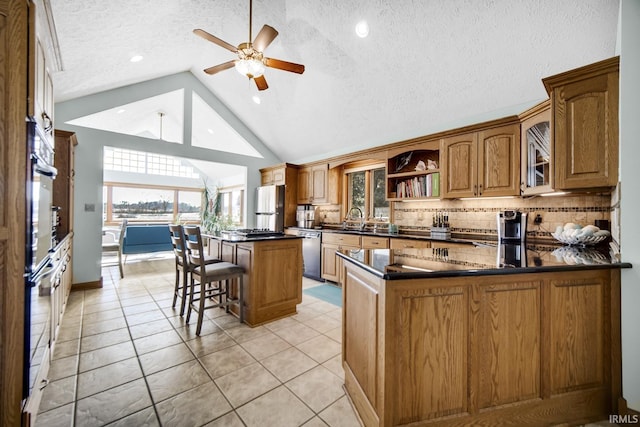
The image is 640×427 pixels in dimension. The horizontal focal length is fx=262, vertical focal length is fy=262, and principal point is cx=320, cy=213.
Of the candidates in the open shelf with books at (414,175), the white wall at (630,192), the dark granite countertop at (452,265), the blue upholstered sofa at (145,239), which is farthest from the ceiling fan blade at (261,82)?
the blue upholstered sofa at (145,239)

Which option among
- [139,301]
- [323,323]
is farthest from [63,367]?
[323,323]

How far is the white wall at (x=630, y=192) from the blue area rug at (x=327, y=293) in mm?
2449

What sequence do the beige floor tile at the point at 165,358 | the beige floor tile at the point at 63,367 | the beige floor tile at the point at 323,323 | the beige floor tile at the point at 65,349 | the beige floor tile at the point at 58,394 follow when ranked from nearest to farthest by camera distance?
the beige floor tile at the point at 58,394 → the beige floor tile at the point at 63,367 → the beige floor tile at the point at 165,358 → the beige floor tile at the point at 65,349 → the beige floor tile at the point at 323,323

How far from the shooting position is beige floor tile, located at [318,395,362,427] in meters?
1.45

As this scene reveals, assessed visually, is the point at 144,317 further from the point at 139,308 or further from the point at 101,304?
the point at 101,304

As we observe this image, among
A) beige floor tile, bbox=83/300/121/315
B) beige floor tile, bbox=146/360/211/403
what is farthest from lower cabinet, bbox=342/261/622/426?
beige floor tile, bbox=83/300/121/315

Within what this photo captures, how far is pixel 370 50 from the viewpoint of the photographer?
3.13m

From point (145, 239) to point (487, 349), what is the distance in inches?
283

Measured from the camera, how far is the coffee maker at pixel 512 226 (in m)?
2.80

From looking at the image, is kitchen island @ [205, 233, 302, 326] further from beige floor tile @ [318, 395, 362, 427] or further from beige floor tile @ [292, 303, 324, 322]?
beige floor tile @ [318, 395, 362, 427]

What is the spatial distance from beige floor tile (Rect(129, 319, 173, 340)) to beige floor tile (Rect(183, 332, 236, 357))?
0.47 m

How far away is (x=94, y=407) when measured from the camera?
1544mm

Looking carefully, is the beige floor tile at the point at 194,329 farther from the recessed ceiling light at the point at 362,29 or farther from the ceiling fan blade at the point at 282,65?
the recessed ceiling light at the point at 362,29

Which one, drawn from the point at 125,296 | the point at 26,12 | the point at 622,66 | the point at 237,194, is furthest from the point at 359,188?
the point at 237,194
